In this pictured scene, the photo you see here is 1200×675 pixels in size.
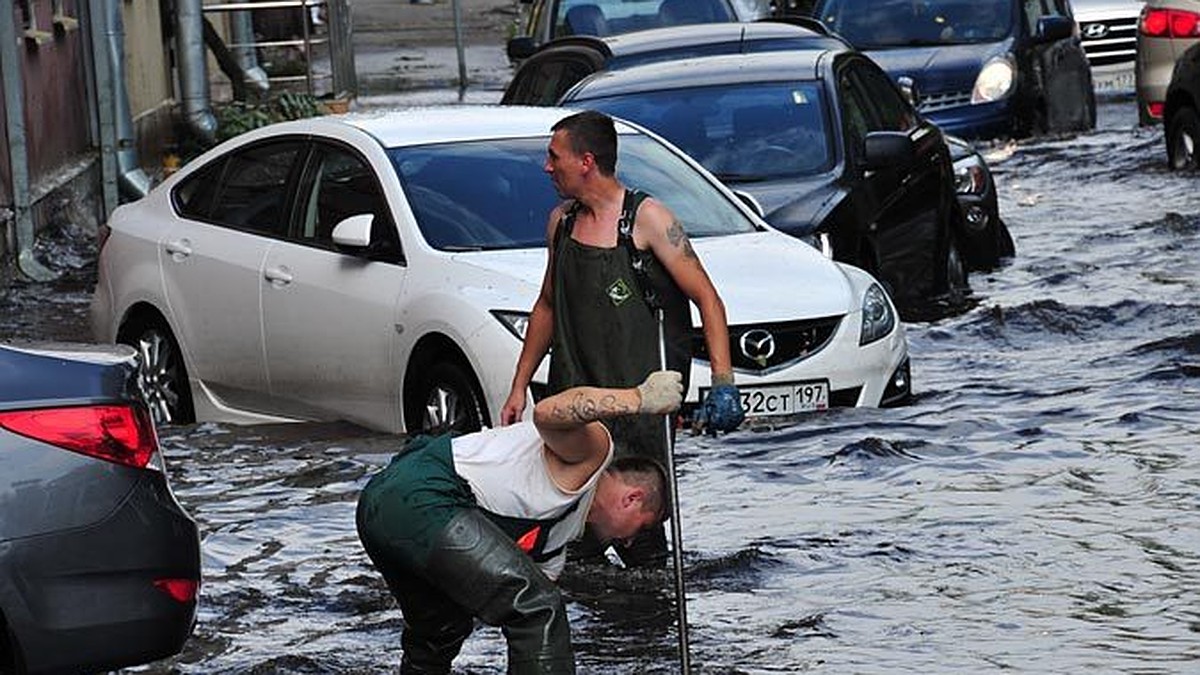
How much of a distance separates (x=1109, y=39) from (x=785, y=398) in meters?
18.6

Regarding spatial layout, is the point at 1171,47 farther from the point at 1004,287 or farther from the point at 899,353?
the point at 899,353

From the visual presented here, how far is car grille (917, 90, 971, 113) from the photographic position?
69.4ft

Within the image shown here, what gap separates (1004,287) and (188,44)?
35.7 ft

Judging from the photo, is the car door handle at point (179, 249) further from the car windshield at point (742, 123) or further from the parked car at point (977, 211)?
the parked car at point (977, 211)

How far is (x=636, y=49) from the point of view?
16.0 metres

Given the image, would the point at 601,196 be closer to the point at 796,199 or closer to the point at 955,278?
the point at 796,199

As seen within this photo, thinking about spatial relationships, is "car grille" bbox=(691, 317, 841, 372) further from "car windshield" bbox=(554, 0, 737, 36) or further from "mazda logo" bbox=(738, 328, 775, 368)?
"car windshield" bbox=(554, 0, 737, 36)

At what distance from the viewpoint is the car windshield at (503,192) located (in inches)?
435

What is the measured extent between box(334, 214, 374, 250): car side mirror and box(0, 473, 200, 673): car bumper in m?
4.18

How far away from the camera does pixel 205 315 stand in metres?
12.0

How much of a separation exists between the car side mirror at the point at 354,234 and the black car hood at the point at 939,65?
34.4 feet

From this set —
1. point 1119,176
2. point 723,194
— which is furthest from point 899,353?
point 1119,176

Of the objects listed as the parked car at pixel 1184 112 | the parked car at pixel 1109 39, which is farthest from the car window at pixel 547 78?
the parked car at pixel 1109 39

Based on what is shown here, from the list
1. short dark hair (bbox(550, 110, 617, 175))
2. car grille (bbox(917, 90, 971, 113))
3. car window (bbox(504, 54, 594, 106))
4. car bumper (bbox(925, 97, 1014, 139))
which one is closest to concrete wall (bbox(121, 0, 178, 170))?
car grille (bbox(917, 90, 971, 113))
